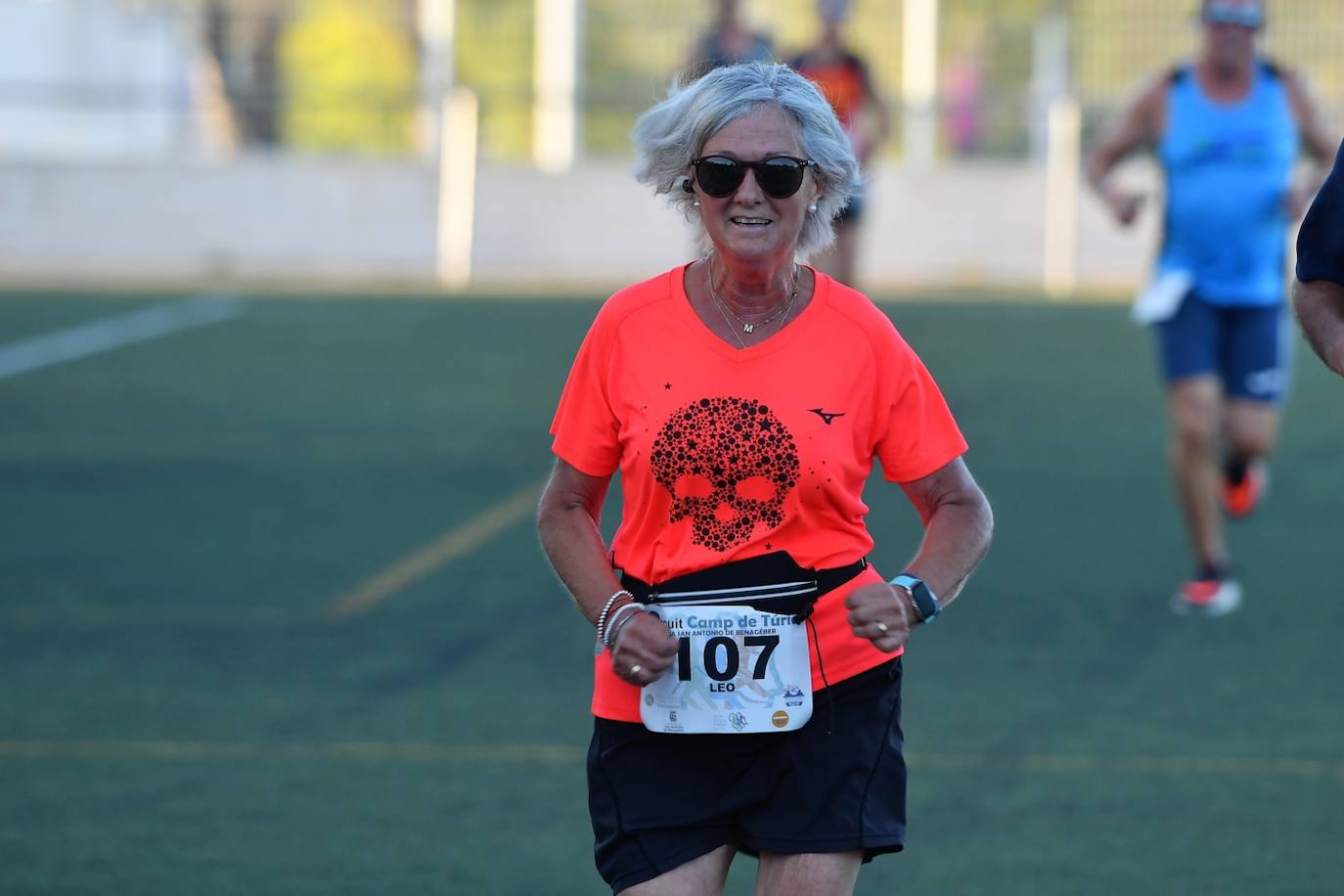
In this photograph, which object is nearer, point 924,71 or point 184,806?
point 184,806

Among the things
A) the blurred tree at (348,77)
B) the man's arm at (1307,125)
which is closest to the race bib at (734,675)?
the man's arm at (1307,125)

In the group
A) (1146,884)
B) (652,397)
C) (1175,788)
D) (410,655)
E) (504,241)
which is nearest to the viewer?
(652,397)

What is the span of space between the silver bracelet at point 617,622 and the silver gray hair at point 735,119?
66cm

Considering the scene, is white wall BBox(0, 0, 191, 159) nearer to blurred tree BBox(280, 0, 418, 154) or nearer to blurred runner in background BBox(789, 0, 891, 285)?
blurred tree BBox(280, 0, 418, 154)

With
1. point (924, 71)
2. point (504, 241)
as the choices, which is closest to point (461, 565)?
point (504, 241)

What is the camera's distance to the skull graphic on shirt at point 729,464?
363 cm

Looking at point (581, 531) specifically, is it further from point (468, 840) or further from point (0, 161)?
point (0, 161)

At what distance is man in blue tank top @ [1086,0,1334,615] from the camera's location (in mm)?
8477

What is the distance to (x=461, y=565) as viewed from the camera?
958 cm

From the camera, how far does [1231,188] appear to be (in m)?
8.50

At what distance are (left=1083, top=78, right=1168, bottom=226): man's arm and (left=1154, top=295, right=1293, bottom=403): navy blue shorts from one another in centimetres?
62

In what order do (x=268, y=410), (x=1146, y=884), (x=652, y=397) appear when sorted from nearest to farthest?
1. (x=652, y=397)
2. (x=1146, y=884)
3. (x=268, y=410)

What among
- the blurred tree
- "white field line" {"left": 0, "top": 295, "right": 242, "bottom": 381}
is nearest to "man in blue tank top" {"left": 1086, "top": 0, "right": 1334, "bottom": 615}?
"white field line" {"left": 0, "top": 295, "right": 242, "bottom": 381}

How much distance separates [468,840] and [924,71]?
22.3 meters
